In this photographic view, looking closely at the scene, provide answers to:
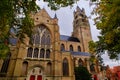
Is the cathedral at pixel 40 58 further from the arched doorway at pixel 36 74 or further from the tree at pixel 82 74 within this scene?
the tree at pixel 82 74

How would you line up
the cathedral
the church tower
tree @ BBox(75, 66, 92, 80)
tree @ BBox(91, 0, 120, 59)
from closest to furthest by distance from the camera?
tree @ BBox(91, 0, 120, 59) < the cathedral < tree @ BBox(75, 66, 92, 80) < the church tower

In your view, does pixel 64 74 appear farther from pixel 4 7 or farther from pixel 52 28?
pixel 4 7

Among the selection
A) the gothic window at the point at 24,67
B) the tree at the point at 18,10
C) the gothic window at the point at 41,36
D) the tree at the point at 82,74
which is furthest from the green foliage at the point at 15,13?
the tree at the point at 82,74

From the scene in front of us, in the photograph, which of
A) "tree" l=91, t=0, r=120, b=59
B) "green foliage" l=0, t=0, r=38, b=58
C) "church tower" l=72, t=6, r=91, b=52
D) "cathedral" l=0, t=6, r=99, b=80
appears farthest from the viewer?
"church tower" l=72, t=6, r=91, b=52

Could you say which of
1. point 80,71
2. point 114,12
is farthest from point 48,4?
point 80,71

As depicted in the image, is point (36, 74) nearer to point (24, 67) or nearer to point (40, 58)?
point (24, 67)

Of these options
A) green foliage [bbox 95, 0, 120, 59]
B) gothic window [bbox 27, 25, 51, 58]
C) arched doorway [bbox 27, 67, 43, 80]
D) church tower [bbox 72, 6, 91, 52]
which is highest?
church tower [bbox 72, 6, 91, 52]

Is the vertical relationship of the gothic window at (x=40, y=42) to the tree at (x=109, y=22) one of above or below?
above

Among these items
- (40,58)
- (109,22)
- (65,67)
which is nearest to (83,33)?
(65,67)

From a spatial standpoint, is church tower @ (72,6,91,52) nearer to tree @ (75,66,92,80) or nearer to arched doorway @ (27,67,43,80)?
tree @ (75,66,92,80)

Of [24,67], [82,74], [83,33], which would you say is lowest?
[82,74]

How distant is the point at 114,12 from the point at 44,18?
25.2 m

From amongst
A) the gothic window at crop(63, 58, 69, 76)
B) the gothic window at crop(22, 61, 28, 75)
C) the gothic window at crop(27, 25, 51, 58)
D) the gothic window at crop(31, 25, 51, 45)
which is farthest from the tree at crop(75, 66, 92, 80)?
the gothic window at crop(22, 61, 28, 75)

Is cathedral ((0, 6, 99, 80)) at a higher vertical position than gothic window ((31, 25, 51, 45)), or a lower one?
lower
